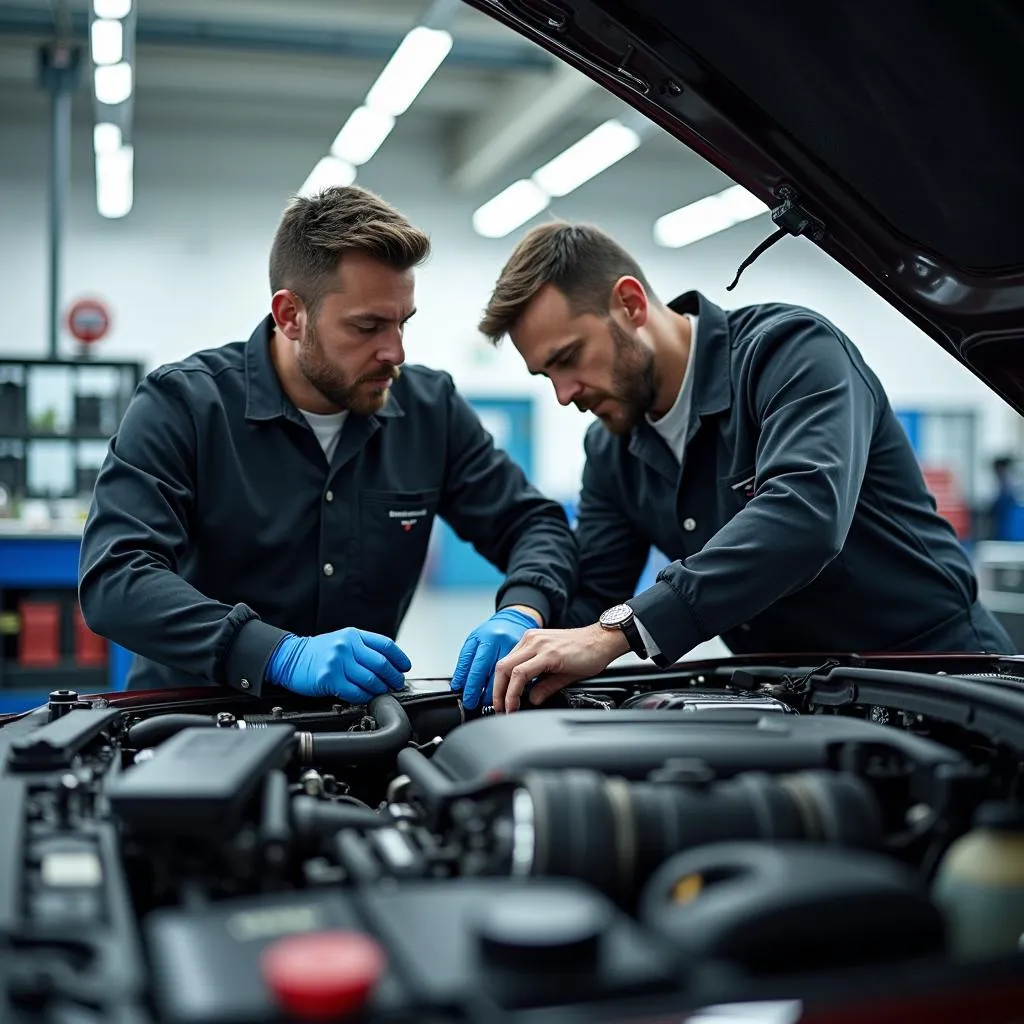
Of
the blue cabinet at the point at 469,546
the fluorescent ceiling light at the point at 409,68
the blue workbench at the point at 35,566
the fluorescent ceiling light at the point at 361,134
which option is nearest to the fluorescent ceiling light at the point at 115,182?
the fluorescent ceiling light at the point at 361,134

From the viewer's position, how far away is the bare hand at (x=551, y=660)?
1.52 m

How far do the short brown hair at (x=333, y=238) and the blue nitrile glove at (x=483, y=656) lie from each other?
0.76 metres

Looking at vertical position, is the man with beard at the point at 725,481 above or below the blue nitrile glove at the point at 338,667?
above

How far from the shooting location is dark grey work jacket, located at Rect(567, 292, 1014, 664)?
1.65 metres

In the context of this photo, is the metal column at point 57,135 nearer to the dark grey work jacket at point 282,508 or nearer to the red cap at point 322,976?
the dark grey work jacket at point 282,508

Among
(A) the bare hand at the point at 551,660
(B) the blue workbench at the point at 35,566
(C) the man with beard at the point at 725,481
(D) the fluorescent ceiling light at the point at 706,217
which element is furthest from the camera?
(D) the fluorescent ceiling light at the point at 706,217

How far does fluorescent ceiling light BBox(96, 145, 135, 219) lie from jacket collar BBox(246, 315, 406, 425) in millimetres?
5571

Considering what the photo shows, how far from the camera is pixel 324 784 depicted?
129cm

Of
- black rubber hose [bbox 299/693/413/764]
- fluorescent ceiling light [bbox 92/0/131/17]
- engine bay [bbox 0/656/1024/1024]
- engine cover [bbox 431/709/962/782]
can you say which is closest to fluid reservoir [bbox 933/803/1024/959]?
engine bay [bbox 0/656/1024/1024]

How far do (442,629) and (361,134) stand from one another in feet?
11.3

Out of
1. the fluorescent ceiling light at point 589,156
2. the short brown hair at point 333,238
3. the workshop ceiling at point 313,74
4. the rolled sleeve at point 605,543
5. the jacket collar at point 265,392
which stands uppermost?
the workshop ceiling at point 313,74

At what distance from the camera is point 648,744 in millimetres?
1038

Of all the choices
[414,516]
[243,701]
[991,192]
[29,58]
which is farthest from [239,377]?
[29,58]

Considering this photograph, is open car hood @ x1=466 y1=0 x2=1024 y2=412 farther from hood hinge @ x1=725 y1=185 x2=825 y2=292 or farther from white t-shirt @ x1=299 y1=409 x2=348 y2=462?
white t-shirt @ x1=299 y1=409 x2=348 y2=462
